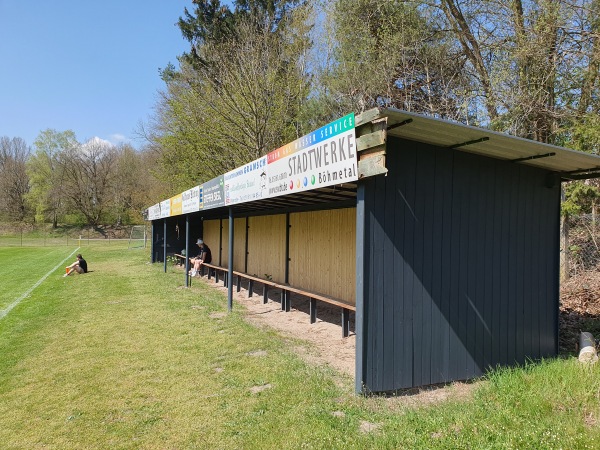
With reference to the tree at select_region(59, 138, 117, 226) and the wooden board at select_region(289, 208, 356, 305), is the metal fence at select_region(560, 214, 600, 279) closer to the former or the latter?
the wooden board at select_region(289, 208, 356, 305)

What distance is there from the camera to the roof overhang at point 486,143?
400 cm

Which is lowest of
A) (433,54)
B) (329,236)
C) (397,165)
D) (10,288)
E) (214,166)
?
(10,288)

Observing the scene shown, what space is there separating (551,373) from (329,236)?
4.59 m

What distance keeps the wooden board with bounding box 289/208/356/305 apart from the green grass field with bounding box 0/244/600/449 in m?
1.63

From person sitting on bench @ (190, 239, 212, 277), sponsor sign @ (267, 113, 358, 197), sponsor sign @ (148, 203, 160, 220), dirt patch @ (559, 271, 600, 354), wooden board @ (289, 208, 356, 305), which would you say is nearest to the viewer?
sponsor sign @ (267, 113, 358, 197)

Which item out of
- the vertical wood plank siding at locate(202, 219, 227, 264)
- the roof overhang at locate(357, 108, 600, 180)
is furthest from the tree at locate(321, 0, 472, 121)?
the roof overhang at locate(357, 108, 600, 180)

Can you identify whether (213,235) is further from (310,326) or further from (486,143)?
(486,143)

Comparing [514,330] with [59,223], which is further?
[59,223]

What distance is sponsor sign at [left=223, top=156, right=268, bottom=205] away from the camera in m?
6.55

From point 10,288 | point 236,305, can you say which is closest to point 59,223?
point 10,288

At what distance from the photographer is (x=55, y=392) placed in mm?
4840

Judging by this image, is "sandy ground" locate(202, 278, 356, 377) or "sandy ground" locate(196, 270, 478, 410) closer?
"sandy ground" locate(196, 270, 478, 410)

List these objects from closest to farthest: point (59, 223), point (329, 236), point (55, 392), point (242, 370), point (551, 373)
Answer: point (551, 373)
point (55, 392)
point (242, 370)
point (329, 236)
point (59, 223)

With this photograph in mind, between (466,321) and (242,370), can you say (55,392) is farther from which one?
(466,321)
